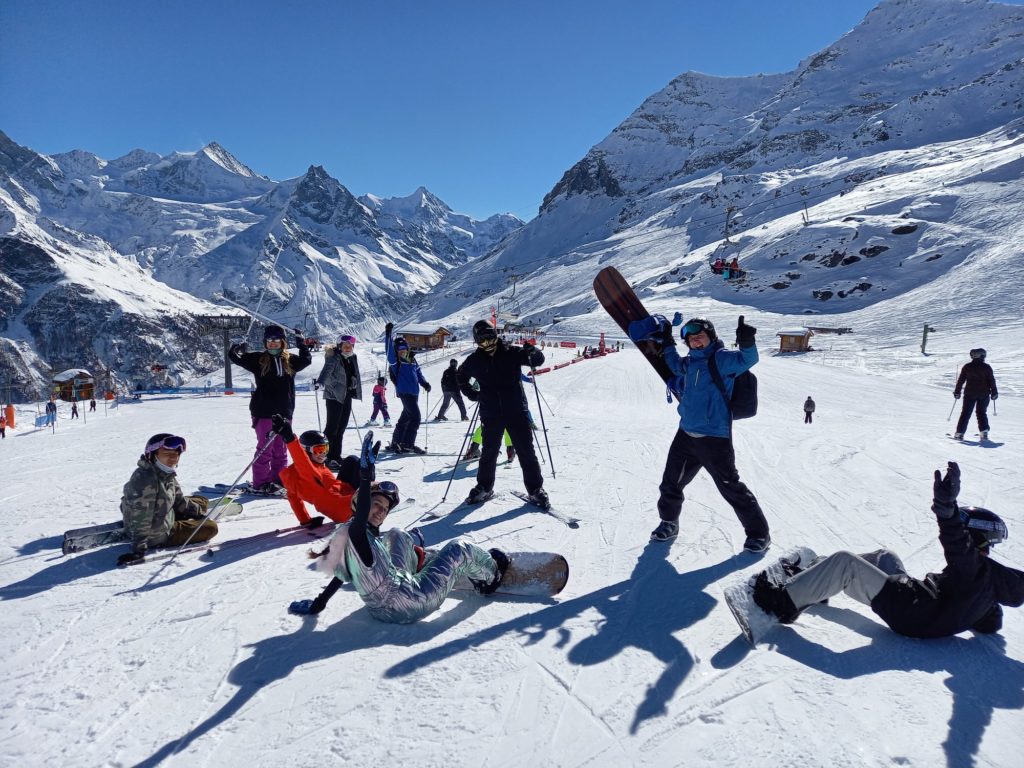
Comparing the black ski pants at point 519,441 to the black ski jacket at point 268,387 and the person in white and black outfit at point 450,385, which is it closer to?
the black ski jacket at point 268,387

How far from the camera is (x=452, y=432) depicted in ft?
39.6

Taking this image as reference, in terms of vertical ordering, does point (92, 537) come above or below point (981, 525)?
below

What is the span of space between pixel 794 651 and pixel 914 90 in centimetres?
19563

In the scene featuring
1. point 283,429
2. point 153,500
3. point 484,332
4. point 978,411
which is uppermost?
point 484,332

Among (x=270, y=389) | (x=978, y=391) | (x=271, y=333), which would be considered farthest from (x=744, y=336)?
(x=978, y=391)

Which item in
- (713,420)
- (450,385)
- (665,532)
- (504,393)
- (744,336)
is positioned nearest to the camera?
(744,336)

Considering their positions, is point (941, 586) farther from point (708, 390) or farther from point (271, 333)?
point (271, 333)

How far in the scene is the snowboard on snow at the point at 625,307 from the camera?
5.32m

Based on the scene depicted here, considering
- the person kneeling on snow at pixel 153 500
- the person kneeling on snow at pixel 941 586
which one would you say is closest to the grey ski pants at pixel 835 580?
the person kneeling on snow at pixel 941 586

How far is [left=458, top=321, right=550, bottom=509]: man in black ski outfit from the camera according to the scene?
5918 millimetres

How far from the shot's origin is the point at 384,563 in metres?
3.36

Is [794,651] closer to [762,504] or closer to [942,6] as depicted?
[762,504]

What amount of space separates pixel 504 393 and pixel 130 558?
3637mm

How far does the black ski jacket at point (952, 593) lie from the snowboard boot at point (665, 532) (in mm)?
1939
